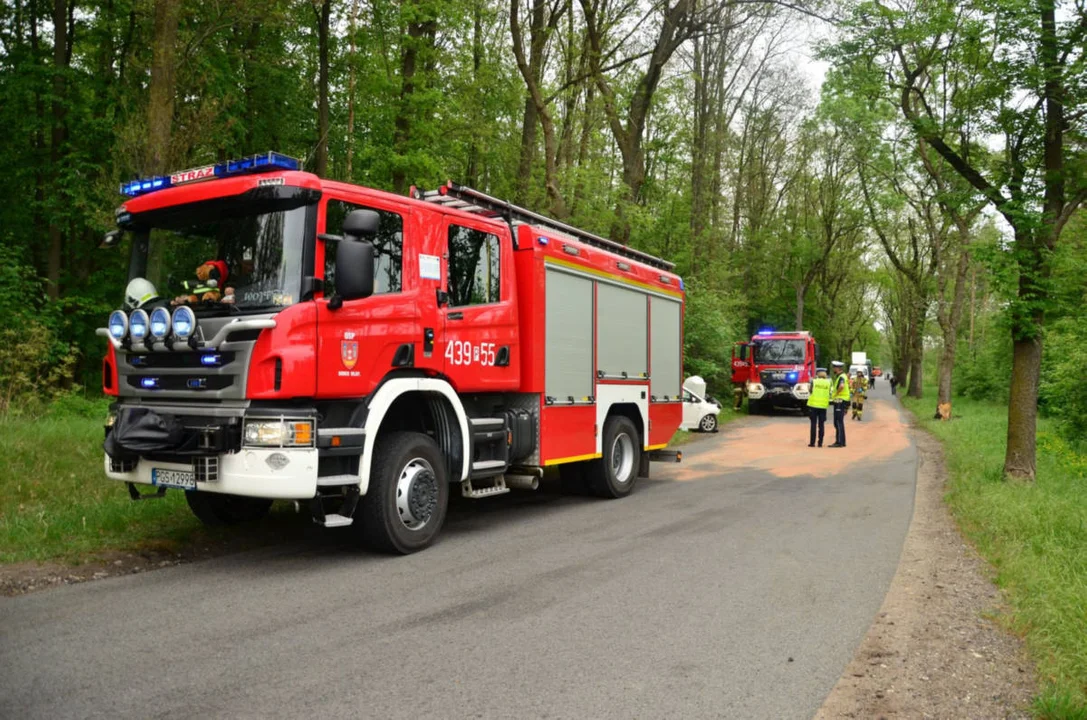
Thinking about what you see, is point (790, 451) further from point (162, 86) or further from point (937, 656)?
point (162, 86)

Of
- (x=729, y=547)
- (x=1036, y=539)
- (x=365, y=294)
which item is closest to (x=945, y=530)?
(x=1036, y=539)

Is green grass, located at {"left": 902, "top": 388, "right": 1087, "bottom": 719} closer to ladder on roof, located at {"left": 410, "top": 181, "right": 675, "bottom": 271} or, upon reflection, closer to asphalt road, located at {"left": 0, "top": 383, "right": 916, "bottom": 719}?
asphalt road, located at {"left": 0, "top": 383, "right": 916, "bottom": 719}

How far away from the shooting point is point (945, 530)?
7988 mm

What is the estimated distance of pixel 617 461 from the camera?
10.0m

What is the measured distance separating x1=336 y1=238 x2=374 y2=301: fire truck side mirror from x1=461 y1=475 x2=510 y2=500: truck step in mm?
2263

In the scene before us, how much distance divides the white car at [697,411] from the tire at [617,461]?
9.27m

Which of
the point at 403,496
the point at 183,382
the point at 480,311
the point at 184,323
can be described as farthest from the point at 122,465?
A: the point at 480,311

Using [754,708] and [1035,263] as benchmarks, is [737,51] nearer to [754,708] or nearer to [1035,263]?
[1035,263]

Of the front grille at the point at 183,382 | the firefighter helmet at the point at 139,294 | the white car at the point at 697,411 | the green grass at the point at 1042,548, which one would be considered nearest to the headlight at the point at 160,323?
the front grille at the point at 183,382

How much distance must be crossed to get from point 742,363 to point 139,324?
25667 mm

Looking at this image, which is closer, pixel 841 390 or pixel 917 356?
pixel 841 390

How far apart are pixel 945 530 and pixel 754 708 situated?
17.6 feet

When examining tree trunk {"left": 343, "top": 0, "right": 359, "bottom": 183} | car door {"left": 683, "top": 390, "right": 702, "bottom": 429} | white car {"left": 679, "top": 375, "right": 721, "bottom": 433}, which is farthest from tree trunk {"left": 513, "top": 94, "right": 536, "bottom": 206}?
car door {"left": 683, "top": 390, "right": 702, "bottom": 429}

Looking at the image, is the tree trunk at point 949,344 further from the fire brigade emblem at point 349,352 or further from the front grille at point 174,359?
the front grille at point 174,359
